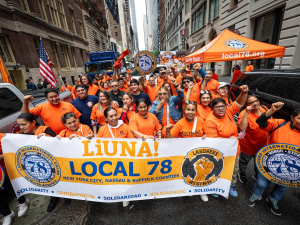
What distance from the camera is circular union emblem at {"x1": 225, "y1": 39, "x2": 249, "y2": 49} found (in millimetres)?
4875

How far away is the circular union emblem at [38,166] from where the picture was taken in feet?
7.45

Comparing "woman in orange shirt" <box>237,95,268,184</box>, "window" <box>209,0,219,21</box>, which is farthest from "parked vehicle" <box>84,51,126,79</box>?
"woman in orange shirt" <box>237,95,268,184</box>

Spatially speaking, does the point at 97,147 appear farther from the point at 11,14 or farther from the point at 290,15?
the point at 11,14

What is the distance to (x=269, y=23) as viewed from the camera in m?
10.1

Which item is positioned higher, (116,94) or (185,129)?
(116,94)

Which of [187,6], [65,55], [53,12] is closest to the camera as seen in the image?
[53,12]

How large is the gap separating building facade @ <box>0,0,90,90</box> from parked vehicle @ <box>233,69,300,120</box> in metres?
14.2

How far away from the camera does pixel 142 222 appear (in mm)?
2250

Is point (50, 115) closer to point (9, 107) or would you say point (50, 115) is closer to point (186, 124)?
point (9, 107)

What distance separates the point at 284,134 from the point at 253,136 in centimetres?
52

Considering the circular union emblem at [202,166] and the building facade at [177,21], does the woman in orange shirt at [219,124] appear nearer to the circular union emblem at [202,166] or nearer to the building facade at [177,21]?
the circular union emblem at [202,166]

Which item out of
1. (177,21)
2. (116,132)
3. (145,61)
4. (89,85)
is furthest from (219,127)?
(177,21)

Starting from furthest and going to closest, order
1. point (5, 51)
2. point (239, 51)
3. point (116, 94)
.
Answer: point (5, 51) → point (239, 51) → point (116, 94)

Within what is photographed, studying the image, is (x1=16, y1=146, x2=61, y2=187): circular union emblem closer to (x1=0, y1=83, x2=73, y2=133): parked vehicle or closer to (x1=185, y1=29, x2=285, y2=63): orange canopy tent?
(x1=0, y1=83, x2=73, y2=133): parked vehicle
